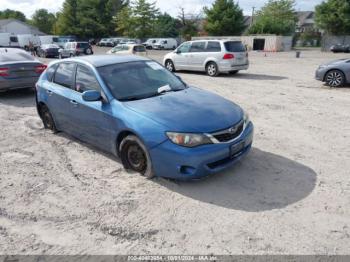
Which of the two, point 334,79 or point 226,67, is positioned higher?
point 226,67

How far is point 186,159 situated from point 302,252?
5.17 ft

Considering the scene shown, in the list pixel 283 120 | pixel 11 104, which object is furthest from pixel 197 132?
pixel 11 104

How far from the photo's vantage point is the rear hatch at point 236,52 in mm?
14445

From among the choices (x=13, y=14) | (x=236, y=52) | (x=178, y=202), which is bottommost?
(x=178, y=202)

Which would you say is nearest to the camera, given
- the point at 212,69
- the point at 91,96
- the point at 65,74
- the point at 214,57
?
the point at 91,96

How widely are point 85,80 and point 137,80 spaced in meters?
0.83

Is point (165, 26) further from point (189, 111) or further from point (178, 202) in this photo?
point (178, 202)

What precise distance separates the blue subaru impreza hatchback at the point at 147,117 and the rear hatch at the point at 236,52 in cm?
929

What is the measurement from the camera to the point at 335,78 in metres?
11.6

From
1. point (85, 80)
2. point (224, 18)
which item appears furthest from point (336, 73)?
point (224, 18)

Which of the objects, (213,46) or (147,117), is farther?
(213,46)

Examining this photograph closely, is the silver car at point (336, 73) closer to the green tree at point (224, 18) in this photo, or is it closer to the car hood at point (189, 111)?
the car hood at point (189, 111)

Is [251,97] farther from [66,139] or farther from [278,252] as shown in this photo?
[278,252]

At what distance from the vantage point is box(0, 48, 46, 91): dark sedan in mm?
9859
